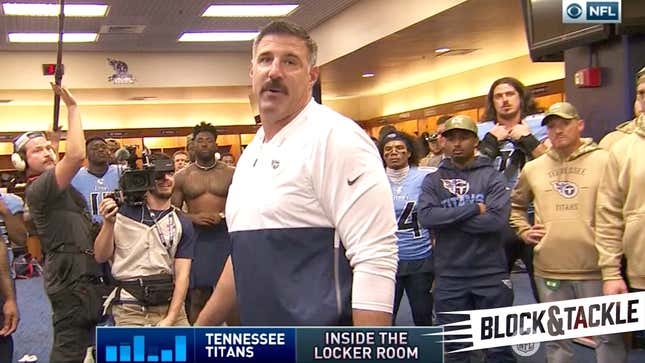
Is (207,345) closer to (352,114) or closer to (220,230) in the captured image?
(220,230)

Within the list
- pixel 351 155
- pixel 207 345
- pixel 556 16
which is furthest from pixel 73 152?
pixel 556 16

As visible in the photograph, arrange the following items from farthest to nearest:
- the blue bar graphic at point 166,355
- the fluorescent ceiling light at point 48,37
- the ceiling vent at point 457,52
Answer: the ceiling vent at point 457,52 < the fluorescent ceiling light at point 48,37 < the blue bar graphic at point 166,355

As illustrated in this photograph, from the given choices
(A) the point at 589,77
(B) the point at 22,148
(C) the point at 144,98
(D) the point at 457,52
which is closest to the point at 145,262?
(B) the point at 22,148

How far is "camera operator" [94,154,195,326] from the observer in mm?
3041

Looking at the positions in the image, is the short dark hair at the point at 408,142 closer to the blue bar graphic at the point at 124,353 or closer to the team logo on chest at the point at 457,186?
the team logo on chest at the point at 457,186

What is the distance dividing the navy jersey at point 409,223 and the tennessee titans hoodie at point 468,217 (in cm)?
68

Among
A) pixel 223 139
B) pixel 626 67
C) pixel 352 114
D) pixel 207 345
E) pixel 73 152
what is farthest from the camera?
pixel 352 114

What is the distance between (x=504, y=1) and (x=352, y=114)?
11.5m

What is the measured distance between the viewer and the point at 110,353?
3.47 ft

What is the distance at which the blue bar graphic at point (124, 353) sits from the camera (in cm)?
105

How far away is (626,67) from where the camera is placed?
4.70 meters

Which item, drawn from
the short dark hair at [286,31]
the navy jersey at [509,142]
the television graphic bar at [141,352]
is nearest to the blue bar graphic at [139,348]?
the television graphic bar at [141,352]

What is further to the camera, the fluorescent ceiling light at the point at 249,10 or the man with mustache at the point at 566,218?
the fluorescent ceiling light at the point at 249,10

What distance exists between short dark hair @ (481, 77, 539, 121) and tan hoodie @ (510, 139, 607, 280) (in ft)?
2.04
